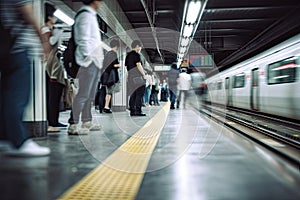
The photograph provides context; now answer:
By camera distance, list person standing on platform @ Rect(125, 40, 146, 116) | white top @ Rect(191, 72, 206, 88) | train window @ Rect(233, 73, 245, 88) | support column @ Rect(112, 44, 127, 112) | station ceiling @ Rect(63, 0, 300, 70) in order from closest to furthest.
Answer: person standing on platform @ Rect(125, 40, 146, 116)
station ceiling @ Rect(63, 0, 300, 70)
support column @ Rect(112, 44, 127, 112)
train window @ Rect(233, 73, 245, 88)
white top @ Rect(191, 72, 206, 88)

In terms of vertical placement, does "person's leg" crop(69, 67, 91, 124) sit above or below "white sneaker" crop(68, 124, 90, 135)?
above

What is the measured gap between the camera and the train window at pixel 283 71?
631 cm

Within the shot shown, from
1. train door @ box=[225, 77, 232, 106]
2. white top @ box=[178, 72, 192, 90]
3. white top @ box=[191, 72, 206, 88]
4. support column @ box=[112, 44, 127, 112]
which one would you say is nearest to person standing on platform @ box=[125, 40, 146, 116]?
support column @ box=[112, 44, 127, 112]

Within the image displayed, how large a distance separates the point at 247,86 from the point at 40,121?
7.40m

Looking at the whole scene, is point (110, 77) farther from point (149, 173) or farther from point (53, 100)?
point (149, 173)

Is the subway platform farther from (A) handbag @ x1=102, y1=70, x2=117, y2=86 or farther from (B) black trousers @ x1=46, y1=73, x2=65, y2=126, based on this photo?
(A) handbag @ x1=102, y1=70, x2=117, y2=86

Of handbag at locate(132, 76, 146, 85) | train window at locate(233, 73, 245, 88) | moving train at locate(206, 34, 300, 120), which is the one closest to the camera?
moving train at locate(206, 34, 300, 120)

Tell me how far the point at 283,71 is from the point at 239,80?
455cm

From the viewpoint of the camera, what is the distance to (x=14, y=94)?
2.87 metres

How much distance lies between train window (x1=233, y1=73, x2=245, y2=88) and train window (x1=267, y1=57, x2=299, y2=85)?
9.00 ft

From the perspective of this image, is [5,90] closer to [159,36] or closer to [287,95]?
[287,95]

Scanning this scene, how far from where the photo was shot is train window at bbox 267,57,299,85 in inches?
248

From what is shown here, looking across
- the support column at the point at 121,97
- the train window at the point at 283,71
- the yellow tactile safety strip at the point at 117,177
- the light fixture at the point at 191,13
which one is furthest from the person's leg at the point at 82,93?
the support column at the point at 121,97

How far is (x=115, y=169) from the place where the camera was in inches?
100
